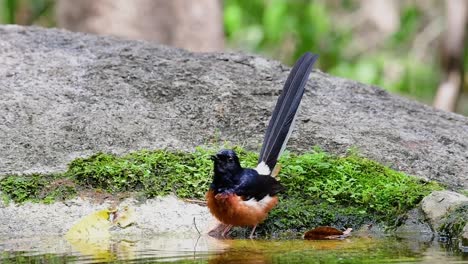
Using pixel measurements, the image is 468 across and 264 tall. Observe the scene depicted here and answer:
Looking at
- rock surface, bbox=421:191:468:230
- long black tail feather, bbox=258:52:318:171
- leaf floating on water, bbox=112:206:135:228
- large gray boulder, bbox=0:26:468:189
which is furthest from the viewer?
large gray boulder, bbox=0:26:468:189

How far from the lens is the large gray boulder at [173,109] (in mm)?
5379

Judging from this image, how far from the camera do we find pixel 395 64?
12.5 m

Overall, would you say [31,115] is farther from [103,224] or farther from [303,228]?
[303,228]

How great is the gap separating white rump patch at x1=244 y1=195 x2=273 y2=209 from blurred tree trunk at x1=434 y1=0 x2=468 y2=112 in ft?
24.5

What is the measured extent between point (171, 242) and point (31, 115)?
1834 millimetres

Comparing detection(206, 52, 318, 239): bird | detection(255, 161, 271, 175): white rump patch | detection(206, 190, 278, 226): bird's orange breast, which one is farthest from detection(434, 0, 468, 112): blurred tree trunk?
detection(206, 190, 278, 226): bird's orange breast

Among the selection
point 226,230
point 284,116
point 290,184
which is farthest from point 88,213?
point 284,116

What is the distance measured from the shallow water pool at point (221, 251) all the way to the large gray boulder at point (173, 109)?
36.4 inches

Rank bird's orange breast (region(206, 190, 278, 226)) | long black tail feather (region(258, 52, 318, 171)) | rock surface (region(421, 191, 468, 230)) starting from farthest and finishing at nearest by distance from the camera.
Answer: long black tail feather (region(258, 52, 318, 171)), rock surface (region(421, 191, 468, 230)), bird's orange breast (region(206, 190, 278, 226))

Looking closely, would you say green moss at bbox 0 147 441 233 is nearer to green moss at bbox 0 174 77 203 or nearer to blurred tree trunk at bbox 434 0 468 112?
green moss at bbox 0 174 77 203

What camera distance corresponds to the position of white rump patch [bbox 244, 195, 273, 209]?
4.33 m

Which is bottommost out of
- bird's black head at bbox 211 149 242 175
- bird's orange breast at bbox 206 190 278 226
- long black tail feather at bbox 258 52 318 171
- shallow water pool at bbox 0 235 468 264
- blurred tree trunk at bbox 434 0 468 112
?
shallow water pool at bbox 0 235 468 264

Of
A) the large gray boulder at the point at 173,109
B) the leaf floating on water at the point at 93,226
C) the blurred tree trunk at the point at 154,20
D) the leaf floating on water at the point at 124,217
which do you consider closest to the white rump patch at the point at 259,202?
the leaf floating on water at the point at 124,217

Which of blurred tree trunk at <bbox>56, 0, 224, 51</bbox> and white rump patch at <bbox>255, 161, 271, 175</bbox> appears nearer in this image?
white rump patch at <bbox>255, 161, 271, 175</bbox>
